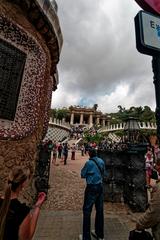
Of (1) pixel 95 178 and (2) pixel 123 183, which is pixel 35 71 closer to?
(1) pixel 95 178

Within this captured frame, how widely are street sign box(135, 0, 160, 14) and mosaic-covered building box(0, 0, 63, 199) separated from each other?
9.14 feet

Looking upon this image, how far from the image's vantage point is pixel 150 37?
7.76 feet

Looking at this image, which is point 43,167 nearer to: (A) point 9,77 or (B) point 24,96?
(B) point 24,96

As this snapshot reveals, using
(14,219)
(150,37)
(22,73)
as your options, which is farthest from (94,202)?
(22,73)

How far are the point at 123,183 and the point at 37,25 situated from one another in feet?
17.0

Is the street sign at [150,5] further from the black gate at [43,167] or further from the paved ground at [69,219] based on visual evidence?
the black gate at [43,167]

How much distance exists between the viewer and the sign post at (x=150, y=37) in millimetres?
2334

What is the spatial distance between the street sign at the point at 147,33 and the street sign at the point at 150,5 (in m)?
0.09

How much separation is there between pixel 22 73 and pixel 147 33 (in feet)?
10.1

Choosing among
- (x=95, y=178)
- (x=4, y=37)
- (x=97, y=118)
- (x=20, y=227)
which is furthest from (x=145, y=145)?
(x=97, y=118)

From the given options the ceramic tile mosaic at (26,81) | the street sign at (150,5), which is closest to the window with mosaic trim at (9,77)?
the ceramic tile mosaic at (26,81)

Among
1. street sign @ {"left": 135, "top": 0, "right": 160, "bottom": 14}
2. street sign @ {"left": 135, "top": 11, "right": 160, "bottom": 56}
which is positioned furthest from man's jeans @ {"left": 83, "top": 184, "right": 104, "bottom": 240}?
street sign @ {"left": 135, "top": 0, "right": 160, "bottom": 14}

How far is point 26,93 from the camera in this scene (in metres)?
4.77

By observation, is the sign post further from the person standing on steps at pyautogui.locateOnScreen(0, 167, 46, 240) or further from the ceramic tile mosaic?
the ceramic tile mosaic
